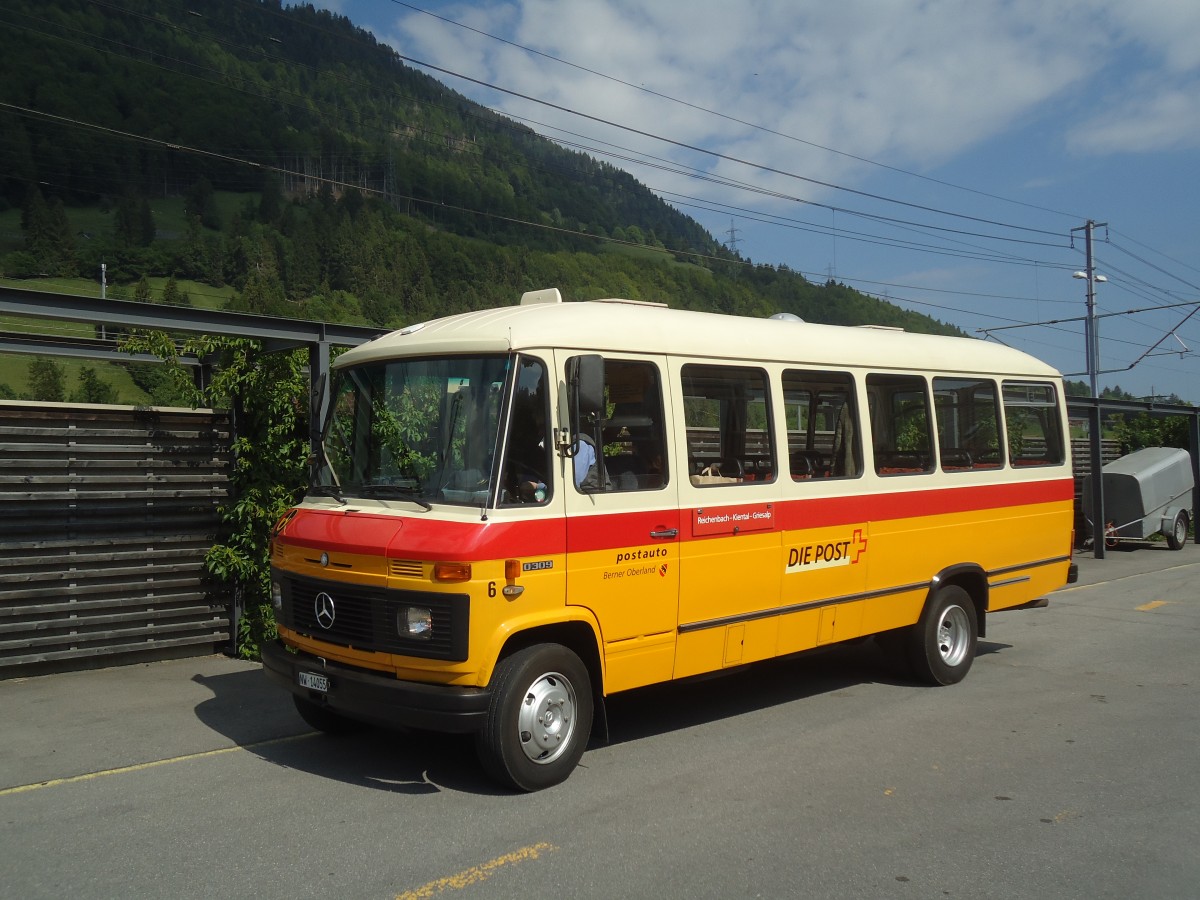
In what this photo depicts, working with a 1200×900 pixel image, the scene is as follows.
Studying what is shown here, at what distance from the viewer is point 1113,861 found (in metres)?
5.02

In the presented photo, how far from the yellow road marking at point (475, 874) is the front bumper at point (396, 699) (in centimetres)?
79

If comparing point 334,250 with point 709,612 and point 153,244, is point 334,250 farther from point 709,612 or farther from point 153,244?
point 709,612

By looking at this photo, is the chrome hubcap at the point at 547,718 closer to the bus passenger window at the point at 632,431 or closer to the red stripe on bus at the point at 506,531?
the red stripe on bus at the point at 506,531

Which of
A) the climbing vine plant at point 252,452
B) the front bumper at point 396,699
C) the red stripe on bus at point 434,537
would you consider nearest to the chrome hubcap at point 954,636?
the red stripe on bus at point 434,537

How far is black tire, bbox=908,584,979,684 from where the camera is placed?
8.78m

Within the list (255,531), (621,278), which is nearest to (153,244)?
(621,278)

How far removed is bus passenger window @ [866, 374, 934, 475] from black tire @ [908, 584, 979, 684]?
124 cm

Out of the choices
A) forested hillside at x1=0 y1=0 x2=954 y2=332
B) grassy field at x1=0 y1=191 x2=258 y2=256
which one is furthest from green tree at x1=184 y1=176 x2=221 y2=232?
grassy field at x1=0 y1=191 x2=258 y2=256

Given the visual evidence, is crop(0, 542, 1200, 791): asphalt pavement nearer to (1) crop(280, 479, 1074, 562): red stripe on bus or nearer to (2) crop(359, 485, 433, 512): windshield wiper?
(1) crop(280, 479, 1074, 562): red stripe on bus

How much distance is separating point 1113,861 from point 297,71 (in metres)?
106

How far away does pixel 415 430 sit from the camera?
6.25 metres

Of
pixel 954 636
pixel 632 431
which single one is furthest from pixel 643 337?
pixel 954 636

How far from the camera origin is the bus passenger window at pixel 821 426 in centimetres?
765

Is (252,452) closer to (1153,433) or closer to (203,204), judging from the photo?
(1153,433)
